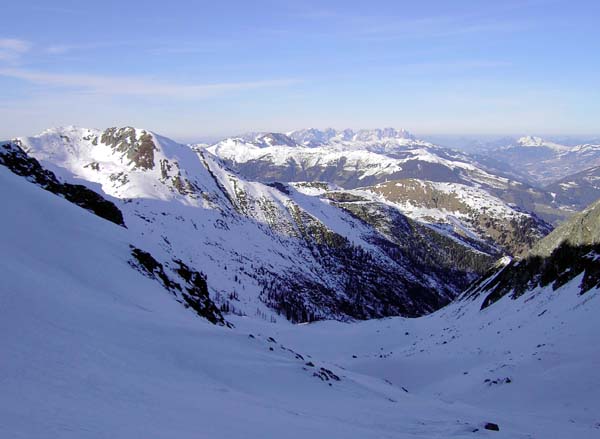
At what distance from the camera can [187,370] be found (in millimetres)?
19547

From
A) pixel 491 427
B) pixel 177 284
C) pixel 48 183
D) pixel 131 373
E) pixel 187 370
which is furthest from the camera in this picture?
pixel 48 183

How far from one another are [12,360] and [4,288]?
658 centimetres

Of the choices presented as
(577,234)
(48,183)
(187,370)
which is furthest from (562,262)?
(48,183)

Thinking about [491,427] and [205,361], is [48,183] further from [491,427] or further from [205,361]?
[491,427]

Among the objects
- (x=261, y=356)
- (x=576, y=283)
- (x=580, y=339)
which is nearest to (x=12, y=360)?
(x=261, y=356)

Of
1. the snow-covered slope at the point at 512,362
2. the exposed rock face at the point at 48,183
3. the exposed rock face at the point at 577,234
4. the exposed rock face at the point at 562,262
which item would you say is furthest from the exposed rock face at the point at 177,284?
the exposed rock face at the point at 577,234

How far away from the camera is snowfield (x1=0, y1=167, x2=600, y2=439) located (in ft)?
41.4

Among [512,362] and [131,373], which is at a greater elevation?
[131,373]

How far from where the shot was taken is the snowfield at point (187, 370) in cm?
1262

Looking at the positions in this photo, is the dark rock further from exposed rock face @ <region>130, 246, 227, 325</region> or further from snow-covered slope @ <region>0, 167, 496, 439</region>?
exposed rock face @ <region>130, 246, 227, 325</region>

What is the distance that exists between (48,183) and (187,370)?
45.9 meters

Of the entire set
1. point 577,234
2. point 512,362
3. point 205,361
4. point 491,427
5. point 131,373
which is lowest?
point 512,362

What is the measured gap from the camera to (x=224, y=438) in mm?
12047

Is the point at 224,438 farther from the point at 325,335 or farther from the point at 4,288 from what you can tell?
the point at 325,335
